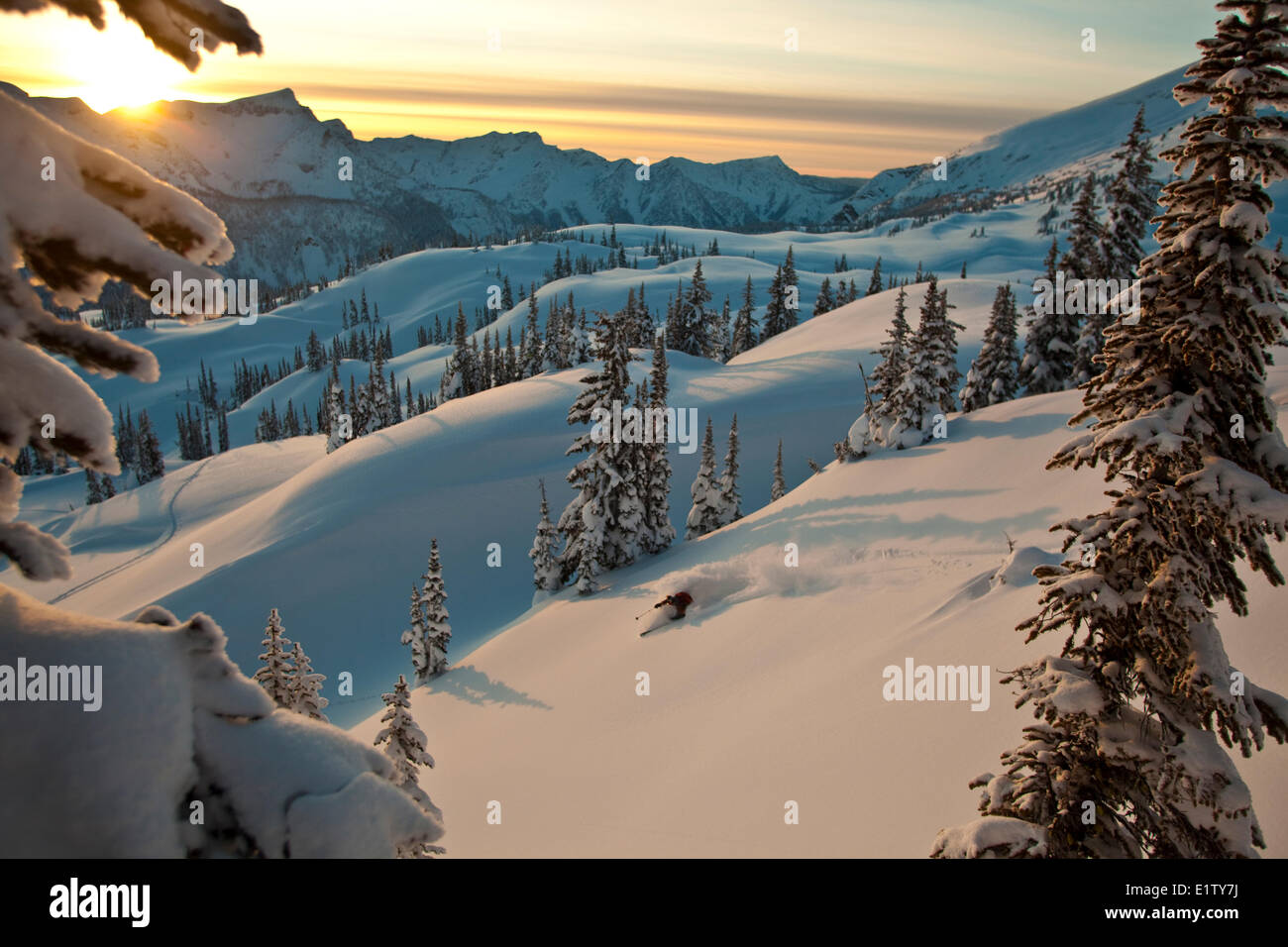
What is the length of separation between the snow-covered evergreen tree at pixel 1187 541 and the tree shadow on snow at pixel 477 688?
54.7 feet

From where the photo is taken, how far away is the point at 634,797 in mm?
14250

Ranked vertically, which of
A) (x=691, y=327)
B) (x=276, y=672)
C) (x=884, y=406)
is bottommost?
(x=276, y=672)

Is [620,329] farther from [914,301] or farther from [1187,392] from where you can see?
[914,301]

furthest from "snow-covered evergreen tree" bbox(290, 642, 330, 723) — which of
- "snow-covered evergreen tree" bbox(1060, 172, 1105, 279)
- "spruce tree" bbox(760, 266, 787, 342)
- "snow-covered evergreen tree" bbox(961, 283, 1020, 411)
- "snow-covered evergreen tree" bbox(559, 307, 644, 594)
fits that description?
"spruce tree" bbox(760, 266, 787, 342)

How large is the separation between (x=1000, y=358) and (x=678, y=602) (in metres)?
28.8

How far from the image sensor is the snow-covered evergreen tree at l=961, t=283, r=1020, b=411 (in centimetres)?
4012

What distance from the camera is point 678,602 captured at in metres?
23.6

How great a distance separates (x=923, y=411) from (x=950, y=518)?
426 inches

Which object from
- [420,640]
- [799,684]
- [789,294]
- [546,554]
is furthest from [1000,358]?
[789,294]

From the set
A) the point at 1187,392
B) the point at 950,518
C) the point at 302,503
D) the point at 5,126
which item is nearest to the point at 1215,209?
the point at 1187,392

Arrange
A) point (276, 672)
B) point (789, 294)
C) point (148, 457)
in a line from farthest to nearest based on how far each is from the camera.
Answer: point (148, 457) → point (789, 294) → point (276, 672)

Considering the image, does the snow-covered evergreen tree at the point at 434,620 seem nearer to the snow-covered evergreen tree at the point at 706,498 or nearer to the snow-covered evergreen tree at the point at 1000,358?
the snow-covered evergreen tree at the point at 706,498

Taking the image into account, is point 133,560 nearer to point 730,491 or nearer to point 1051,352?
point 730,491
